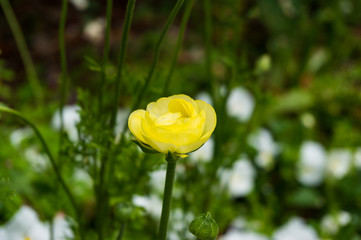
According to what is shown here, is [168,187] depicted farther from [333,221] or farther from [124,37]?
[333,221]

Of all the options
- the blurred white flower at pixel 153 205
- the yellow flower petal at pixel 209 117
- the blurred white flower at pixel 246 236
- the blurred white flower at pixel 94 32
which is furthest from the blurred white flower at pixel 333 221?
the blurred white flower at pixel 94 32

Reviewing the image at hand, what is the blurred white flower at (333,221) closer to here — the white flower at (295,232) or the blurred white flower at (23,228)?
the white flower at (295,232)

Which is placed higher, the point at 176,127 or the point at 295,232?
the point at 295,232

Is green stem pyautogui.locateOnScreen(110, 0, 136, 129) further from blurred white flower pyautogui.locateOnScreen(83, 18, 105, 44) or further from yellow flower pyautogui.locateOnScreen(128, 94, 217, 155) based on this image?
blurred white flower pyautogui.locateOnScreen(83, 18, 105, 44)

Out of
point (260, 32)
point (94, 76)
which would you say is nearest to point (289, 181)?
point (94, 76)

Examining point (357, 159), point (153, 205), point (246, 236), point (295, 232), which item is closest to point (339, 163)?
point (357, 159)

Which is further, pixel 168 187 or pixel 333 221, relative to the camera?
pixel 333 221

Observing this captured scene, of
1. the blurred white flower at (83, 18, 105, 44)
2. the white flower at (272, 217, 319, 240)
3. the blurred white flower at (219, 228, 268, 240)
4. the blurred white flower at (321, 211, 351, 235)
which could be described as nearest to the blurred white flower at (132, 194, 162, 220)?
the blurred white flower at (219, 228, 268, 240)

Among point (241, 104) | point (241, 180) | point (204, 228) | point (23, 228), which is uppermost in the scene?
point (241, 104)
